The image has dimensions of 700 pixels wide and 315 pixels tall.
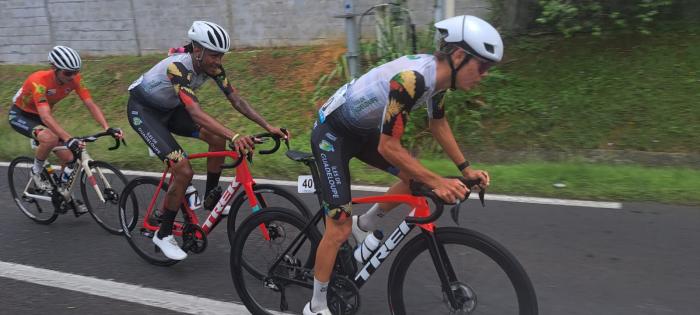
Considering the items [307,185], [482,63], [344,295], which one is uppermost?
[482,63]

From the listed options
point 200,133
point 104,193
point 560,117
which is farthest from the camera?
point 560,117

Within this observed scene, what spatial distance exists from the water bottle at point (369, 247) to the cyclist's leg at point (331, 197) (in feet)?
0.39

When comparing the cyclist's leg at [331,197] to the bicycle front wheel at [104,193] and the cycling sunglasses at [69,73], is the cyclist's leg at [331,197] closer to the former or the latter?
the bicycle front wheel at [104,193]

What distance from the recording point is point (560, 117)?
25.0 feet

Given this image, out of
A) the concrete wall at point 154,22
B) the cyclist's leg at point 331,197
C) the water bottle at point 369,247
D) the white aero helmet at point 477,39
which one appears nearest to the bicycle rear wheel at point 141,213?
the cyclist's leg at point 331,197

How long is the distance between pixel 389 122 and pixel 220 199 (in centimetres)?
A: 198

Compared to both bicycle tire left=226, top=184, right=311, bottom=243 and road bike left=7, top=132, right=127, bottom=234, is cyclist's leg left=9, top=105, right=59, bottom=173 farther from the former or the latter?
bicycle tire left=226, top=184, right=311, bottom=243

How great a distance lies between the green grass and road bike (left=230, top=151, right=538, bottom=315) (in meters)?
2.94

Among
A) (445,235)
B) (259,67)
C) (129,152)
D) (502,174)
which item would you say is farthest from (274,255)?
(259,67)

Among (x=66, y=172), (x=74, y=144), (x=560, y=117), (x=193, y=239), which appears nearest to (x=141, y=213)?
(x=193, y=239)

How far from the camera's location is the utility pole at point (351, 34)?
820cm

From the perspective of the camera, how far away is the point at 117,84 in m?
11.5

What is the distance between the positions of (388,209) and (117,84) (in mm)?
9766

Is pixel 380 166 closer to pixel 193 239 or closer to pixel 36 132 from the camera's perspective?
pixel 193 239
